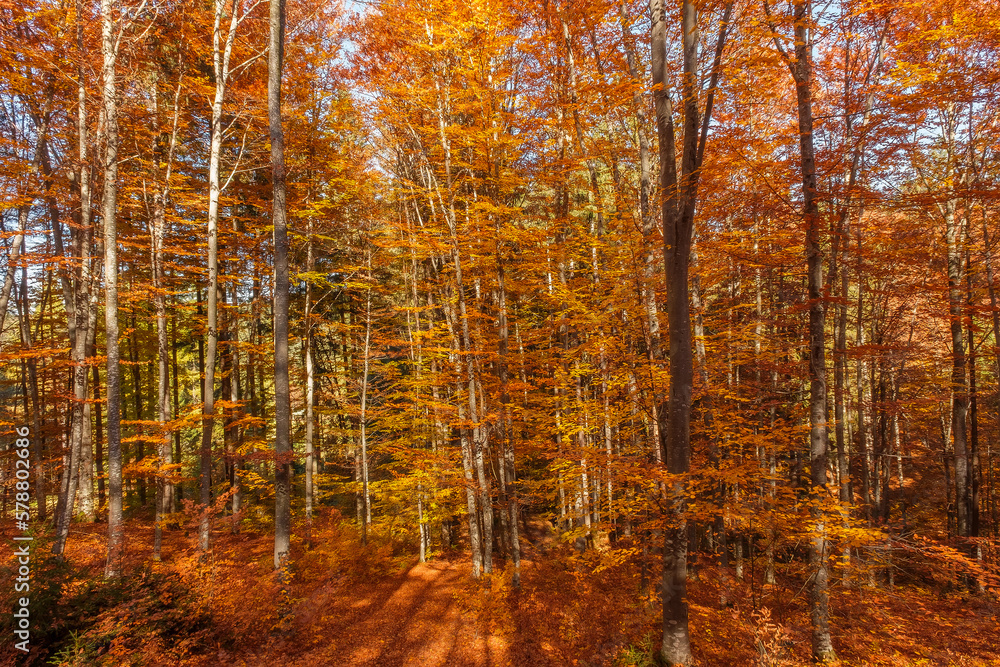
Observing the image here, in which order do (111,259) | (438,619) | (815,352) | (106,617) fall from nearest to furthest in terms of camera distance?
(106,617) < (815,352) < (111,259) < (438,619)

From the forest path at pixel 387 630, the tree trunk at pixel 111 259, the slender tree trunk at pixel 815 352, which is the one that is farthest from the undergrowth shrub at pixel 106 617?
the slender tree trunk at pixel 815 352

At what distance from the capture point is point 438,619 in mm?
8797

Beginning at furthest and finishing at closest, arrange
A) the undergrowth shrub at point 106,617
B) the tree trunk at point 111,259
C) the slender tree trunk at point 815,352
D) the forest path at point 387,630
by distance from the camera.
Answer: the tree trunk at point 111,259 < the forest path at point 387,630 < the slender tree trunk at point 815,352 < the undergrowth shrub at point 106,617

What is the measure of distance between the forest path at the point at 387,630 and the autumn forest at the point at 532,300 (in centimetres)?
10

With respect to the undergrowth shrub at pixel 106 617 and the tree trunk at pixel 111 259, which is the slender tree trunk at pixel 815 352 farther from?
the tree trunk at pixel 111 259

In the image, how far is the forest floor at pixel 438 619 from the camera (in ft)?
18.7

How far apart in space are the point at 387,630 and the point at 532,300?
34.8ft

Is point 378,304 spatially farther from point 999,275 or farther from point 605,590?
point 999,275

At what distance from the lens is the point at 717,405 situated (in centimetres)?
953

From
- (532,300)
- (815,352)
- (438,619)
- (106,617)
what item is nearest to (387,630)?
(438,619)

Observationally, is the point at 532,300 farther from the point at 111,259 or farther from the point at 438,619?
the point at 111,259

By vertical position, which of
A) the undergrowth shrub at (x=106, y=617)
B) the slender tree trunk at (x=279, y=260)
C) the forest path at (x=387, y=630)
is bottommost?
the forest path at (x=387, y=630)

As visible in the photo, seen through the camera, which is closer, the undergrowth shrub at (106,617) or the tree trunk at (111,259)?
the undergrowth shrub at (106,617)

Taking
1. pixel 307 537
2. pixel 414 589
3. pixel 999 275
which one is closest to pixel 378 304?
pixel 307 537
